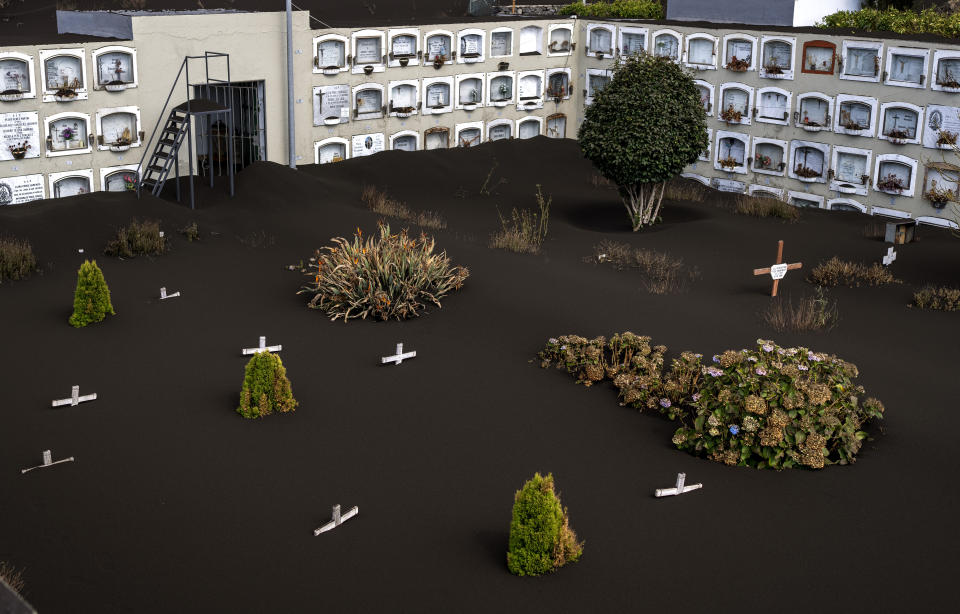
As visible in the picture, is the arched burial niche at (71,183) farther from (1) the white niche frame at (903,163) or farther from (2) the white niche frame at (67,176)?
(1) the white niche frame at (903,163)

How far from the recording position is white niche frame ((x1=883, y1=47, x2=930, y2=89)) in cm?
1988

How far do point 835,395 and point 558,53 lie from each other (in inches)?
727

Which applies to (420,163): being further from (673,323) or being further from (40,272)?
(673,323)

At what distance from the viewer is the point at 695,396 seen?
9453 millimetres

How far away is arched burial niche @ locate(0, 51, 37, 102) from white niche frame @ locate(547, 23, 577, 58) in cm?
1260

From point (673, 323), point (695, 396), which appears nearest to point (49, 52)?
point (673, 323)

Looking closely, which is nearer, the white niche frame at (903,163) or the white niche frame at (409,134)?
the white niche frame at (903,163)

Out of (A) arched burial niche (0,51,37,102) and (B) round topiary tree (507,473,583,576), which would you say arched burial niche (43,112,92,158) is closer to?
(A) arched burial niche (0,51,37,102)

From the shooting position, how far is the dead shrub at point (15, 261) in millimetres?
13938

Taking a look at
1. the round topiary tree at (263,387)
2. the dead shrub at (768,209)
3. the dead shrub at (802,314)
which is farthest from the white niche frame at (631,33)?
the round topiary tree at (263,387)

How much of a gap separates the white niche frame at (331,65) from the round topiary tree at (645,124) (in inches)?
244

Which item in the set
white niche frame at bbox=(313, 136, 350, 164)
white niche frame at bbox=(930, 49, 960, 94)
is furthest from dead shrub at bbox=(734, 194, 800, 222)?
white niche frame at bbox=(313, 136, 350, 164)

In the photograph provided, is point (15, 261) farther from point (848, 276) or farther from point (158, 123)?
point (848, 276)

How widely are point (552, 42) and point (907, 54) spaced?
894 cm
